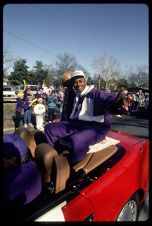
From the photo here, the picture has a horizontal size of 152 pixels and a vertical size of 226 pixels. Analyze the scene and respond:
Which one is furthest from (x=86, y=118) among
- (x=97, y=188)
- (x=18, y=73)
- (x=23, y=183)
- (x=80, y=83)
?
(x=18, y=73)

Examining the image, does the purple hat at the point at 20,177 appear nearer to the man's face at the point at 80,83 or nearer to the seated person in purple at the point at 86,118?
the seated person in purple at the point at 86,118

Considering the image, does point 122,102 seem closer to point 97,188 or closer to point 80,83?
point 80,83

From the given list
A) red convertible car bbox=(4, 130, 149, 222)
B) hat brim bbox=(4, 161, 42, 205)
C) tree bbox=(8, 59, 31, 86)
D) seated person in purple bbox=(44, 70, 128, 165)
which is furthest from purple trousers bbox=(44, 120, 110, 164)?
tree bbox=(8, 59, 31, 86)

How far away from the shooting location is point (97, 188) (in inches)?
85.3

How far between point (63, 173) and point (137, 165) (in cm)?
96

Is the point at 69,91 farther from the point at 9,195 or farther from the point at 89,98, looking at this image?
the point at 9,195

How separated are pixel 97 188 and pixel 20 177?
0.70m

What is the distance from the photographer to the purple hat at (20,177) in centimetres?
177

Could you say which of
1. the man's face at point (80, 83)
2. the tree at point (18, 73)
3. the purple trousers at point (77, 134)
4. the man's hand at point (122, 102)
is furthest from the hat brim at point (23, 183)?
the tree at point (18, 73)

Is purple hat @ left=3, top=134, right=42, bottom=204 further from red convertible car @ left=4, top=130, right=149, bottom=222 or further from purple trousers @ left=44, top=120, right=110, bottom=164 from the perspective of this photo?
purple trousers @ left=44, top=120, right=110, bottom=164

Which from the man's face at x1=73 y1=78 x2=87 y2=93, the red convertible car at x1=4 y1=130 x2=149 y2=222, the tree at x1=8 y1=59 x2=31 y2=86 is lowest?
the red convertible car at x1=4 y1=130 x2=149 y2=222

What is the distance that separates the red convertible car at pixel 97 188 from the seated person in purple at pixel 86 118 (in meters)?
0.18

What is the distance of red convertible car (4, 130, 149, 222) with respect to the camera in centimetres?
187

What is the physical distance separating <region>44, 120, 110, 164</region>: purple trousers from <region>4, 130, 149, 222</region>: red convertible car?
0.10 m
